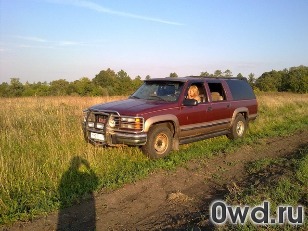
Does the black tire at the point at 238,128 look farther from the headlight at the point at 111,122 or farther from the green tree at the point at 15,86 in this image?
the green tree at the point at 15,86

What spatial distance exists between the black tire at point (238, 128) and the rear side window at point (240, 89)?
26.4 inches

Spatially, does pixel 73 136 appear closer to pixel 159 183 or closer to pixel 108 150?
pixel 108 150

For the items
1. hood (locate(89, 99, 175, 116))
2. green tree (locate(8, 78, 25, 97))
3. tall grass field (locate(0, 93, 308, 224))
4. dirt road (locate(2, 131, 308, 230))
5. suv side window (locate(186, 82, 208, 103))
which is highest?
green tree (locate(8, 78, 25, 97))

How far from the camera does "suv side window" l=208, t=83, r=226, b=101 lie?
9.62 meters

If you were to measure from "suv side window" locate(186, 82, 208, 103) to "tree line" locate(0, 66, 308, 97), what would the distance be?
1857 centimetres

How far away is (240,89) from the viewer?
35.7 ft

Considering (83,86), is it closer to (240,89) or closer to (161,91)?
(240,89)

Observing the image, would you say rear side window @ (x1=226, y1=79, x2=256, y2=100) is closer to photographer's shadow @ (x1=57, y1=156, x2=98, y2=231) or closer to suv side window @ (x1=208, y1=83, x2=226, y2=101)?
suv side window @ (x1=208, y1=83, x2=226, y2=101)

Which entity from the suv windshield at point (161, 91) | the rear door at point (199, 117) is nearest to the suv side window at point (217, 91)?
the rear door at point (199, 117)

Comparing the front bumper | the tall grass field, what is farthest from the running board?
the front bumper

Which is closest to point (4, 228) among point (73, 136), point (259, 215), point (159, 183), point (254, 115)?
point (159, 183)

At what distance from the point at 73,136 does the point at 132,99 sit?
1.84 metres

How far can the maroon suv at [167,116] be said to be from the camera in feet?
24.1

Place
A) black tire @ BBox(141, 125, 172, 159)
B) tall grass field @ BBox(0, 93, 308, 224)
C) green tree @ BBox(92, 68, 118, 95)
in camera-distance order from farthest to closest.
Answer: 1. green tree @ BBox(92, 68, 118, 95)
2. black tire @ BBox(141, 125, 172, 159)
3. tall grass field @ BBox(0, 93, 308, 224)
